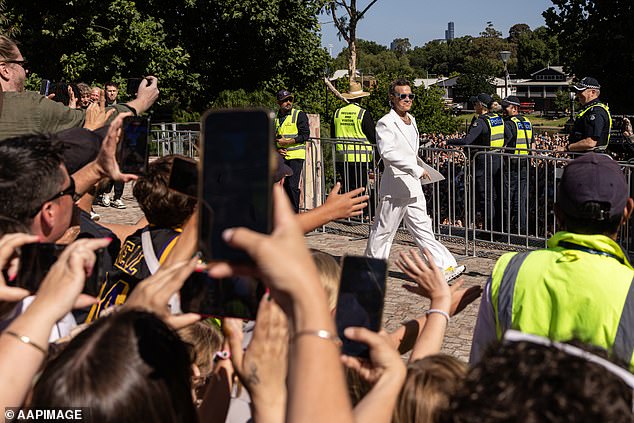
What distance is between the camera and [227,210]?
169 centimetres

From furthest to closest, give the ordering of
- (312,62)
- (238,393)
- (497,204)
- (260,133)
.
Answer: (312,62) < (497,204) < (238,393) < (260,133)

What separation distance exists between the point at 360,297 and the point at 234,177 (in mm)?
608

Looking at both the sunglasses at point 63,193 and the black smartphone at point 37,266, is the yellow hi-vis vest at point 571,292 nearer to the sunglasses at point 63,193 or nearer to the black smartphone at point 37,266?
the black smartphone at point 37,266

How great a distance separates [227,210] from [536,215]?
315 inches

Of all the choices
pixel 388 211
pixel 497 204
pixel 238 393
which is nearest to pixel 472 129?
pixel 497 204

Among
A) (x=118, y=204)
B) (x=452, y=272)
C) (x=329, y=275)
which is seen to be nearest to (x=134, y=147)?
(x=329, y=275)

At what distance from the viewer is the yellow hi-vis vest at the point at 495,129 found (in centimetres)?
1002

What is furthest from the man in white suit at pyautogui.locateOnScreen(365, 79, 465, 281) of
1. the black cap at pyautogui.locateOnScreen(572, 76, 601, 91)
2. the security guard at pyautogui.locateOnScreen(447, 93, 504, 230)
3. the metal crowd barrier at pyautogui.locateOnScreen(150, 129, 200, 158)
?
the metal crowd barrier at pyautogui.locateOnScreen(150, 129, 200, 158)

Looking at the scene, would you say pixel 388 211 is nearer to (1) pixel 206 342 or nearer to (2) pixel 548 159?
(2) pixel 548 159

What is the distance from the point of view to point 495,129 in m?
10.0

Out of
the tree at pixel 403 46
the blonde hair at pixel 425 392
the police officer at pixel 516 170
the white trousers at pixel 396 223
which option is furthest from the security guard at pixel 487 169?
the tree at pixel 403 46

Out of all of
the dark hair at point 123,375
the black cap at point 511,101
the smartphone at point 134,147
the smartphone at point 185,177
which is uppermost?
the black cap at point 511,101

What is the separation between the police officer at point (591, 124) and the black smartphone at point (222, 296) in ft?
26.1

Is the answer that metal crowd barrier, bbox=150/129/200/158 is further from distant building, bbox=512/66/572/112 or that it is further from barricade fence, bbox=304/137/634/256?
distant building, bbox=512/66/572/112
